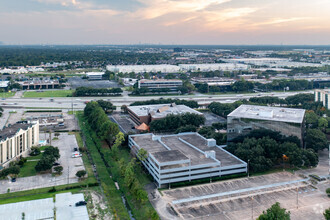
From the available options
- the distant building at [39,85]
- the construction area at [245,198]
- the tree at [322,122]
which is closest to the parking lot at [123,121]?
the construction area at [245,198]

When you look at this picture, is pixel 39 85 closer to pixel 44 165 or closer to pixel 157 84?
pixel 157 84

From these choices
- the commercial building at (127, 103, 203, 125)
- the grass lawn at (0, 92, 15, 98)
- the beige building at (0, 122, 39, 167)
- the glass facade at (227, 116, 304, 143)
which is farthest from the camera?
the grass lawn at (0, 92, 15, 98)

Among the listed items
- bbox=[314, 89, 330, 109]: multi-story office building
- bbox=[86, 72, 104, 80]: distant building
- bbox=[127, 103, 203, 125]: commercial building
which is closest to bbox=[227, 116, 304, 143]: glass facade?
bbox=[127, 103, 203, 125]: commercial building

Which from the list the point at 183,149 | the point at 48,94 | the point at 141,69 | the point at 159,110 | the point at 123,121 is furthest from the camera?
the point at 141,69

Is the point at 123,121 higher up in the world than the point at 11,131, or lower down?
lower down

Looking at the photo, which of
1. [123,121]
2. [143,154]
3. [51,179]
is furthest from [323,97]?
[51,179]

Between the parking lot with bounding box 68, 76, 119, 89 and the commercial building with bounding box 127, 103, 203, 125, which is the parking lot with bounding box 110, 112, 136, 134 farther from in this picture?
the parking lot with bounding box 68, 76, 119, 89

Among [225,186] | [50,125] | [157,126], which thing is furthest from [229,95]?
[225,186]
